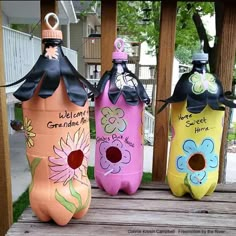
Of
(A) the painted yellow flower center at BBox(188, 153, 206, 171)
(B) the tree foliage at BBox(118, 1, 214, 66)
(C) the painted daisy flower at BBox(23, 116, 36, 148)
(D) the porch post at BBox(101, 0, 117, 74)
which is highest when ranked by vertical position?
(B) the tree foliage at BBox(118, 1, 214, 66)

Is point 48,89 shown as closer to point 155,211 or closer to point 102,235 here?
point 102,235

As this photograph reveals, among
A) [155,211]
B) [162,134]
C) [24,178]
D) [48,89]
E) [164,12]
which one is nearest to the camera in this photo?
[48,89]

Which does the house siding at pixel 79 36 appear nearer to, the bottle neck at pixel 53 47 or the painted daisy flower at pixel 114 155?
the painted daisy flower at pixel 114 155

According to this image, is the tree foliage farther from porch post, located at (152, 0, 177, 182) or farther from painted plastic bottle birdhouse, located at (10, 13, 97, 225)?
painted plastic bottle birdhouse, located at (10, 13, 97, 225)

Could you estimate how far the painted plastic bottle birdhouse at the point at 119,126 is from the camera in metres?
1.12

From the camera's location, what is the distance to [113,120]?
1.14 m

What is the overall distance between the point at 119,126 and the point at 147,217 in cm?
32

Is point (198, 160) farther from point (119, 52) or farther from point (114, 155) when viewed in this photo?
point (119, 52)

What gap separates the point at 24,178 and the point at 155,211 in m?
2.92

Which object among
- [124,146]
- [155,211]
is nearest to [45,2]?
[124,146]

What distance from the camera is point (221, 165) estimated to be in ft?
4.43

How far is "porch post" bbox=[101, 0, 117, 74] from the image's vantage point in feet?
4.06

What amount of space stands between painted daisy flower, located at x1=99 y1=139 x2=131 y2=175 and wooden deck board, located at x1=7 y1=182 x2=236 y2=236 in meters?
0.11

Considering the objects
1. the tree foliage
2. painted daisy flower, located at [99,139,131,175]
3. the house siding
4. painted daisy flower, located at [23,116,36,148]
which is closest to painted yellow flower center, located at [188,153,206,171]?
painted daisy flower, located at [99,139,131,175]
